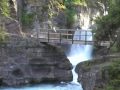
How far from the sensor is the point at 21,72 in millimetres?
27922

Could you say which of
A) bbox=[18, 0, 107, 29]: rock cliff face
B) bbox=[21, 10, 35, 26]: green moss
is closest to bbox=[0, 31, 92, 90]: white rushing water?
bbox=[18, 0, 107, 29]: rock cliff face

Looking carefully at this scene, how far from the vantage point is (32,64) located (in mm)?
28469

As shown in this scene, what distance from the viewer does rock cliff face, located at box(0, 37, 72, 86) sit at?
91.0 ft

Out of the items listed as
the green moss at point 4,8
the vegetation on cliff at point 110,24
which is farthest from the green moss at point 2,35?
the vegetation on cliff at point 110,24

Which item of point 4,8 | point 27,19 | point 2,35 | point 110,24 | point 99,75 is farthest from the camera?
point 27,19

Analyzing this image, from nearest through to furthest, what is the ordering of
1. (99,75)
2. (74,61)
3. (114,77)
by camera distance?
(114,77)
(99,75)
(74,61)

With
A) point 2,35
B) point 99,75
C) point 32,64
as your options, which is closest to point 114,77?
point 99,75

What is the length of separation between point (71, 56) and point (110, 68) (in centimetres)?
2179

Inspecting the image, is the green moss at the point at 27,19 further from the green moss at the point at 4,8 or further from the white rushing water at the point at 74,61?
the green moss at the point at 4,8

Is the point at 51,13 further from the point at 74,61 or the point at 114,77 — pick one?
the point at 114,77

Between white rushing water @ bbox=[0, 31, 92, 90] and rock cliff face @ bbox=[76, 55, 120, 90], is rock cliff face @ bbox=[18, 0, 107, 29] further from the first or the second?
rock cliff face @ bbox=[76, 55, 120, 90]

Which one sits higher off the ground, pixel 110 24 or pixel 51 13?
pixel 51 13

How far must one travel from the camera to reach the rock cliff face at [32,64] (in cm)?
2773

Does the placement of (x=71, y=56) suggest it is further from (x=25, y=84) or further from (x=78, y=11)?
(x=25, y=84)
